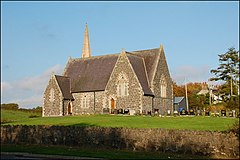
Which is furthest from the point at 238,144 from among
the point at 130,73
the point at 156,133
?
the point at 130,73

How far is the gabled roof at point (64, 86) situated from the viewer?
5650cm

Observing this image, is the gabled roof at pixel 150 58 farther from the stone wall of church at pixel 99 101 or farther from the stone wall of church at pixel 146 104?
the stone wall of church at pixel 99 101

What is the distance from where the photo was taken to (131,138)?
20.8 metres

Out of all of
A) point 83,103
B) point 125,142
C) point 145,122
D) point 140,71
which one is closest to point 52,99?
point 83,103

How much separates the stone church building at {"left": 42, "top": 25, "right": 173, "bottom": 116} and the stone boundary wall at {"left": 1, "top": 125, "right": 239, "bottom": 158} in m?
28.1

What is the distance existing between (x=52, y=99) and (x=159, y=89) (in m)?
16.4

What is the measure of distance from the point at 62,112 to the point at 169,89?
16847 millimetres

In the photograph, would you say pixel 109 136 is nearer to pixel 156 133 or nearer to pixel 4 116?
A: pixel 156 133

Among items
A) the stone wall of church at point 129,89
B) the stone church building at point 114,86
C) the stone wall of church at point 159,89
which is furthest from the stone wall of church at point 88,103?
the stone wall of church at point 159,89

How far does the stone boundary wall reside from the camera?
18719mm

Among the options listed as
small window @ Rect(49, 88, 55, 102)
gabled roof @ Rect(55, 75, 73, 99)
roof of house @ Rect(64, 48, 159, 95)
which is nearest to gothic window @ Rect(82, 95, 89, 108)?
roof of house @ Rect(64, 48, 159, 95)

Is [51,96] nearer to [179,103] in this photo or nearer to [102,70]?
[102,70]

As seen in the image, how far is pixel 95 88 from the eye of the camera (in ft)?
181

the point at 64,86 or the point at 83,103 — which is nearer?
the point at 83,103
